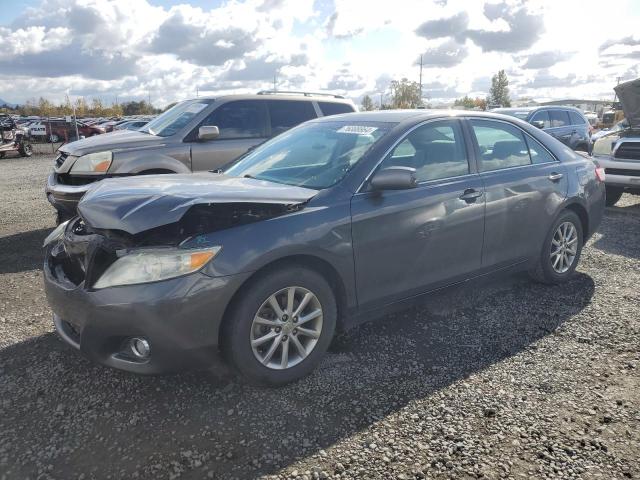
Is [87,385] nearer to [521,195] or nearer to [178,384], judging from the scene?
[178,384]

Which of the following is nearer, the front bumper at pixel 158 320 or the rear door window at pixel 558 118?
the front bumper at pixel 158 320

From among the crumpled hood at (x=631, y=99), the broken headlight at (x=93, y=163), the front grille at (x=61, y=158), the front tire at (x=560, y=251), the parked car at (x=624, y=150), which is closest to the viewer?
the front tire at (x=560, y=251)

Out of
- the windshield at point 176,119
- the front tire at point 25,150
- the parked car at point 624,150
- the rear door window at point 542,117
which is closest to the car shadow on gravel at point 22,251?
the windshield at point 176,119

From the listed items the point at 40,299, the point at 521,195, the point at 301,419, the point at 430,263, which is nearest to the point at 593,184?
the point at 521,195

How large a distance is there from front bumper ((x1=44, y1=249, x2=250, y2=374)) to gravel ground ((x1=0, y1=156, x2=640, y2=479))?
339 mm

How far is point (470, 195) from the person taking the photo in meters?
3.92

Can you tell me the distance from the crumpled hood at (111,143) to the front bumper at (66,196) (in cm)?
43

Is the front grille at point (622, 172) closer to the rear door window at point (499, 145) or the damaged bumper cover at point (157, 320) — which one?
the rear door window at point (499, 145)

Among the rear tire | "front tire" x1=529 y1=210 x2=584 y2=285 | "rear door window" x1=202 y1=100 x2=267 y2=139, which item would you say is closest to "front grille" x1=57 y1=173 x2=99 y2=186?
"rear door window" x1=202 y1=100 x2=267 y2=139

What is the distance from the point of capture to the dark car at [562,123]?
1240 cm

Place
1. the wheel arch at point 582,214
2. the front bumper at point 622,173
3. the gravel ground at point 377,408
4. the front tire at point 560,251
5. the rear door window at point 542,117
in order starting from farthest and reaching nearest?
the rear door window at point 542,117
the front bumper at point 622,173
the wheel arch at point 582,214
the front tire at point 560,251
the gravel ground at point 377,408

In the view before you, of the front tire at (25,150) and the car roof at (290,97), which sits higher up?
the car roof at (290,97)

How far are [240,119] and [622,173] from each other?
639cm

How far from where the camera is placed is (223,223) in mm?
2918
